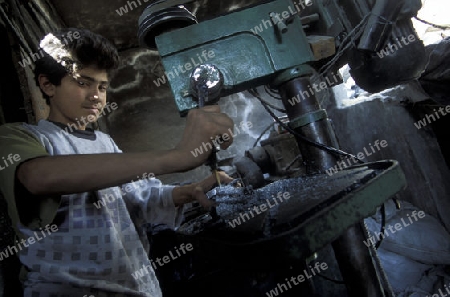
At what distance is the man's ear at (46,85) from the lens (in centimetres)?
158

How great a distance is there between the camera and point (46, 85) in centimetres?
159

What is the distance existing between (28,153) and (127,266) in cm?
86

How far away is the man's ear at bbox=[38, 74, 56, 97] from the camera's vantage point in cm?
158

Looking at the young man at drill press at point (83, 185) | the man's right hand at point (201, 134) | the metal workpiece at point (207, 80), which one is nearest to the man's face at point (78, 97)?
the young man at drill press at point (83, 185)

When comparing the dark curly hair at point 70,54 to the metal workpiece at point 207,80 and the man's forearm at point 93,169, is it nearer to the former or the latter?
the metal workpiece at point 207,80

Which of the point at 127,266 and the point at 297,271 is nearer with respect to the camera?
the point at 127,266

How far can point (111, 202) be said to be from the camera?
5.11 ft

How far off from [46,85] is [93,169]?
1146mm

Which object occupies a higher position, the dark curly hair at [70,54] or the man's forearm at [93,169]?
the dark curly hair at [70,54]

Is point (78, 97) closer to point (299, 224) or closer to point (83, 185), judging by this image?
point (83, 185)

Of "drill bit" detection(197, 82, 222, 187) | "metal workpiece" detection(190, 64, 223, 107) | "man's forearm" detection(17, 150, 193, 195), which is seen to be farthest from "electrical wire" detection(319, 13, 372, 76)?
"man's forearm" detection(17, 150, 193, 195)

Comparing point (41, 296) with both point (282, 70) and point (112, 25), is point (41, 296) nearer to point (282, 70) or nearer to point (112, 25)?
point (282, 70)

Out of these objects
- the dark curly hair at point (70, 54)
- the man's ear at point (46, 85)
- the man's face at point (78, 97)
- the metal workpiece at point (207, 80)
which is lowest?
the metal workpiece at point (207, 80)

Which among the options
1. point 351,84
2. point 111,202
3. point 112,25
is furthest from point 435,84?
point 112,25
